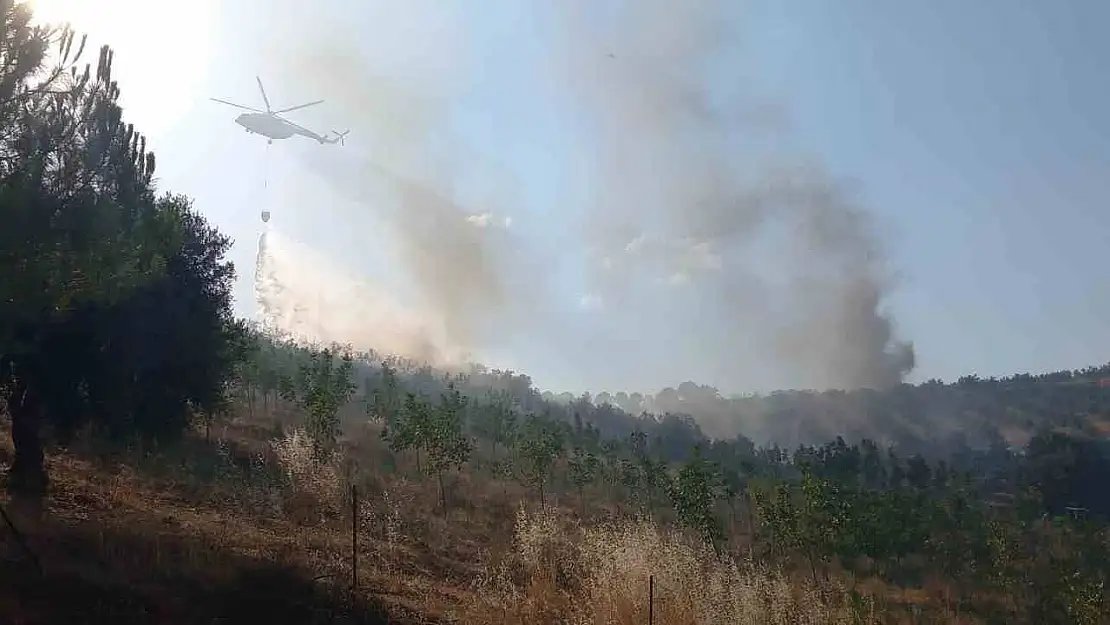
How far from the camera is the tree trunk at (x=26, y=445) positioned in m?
16.8

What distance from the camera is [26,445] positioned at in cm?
1733

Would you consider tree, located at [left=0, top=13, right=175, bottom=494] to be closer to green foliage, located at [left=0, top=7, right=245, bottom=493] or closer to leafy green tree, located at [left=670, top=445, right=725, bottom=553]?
green foliage, located at [left=0, top=7, right=245, bottom=493]

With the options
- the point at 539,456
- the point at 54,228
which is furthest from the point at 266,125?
the point at 54,228

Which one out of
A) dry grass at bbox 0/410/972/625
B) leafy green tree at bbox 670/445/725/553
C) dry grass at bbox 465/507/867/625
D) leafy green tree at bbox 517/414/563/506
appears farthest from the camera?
leafy green tree at bbox 517/414/563/506

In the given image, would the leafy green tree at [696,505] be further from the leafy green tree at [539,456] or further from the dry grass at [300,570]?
the dry grass at [300,570]

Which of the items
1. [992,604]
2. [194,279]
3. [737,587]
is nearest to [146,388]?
[194,279]

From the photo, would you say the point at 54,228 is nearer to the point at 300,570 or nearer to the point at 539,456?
the point at 300,570

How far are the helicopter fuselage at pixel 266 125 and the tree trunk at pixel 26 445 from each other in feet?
196

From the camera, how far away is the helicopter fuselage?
71188mm

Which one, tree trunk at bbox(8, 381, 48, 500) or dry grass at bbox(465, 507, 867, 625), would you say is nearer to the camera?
dry grass at bbox(465, 507, 867, 625)

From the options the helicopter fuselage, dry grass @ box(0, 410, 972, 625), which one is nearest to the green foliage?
dry grass @ box(0, 410, 972, 625)

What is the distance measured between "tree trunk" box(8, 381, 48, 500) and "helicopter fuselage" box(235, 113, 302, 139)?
59.7 m

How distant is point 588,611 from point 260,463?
1091 inches

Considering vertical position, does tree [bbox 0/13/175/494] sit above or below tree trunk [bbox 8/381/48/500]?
above
